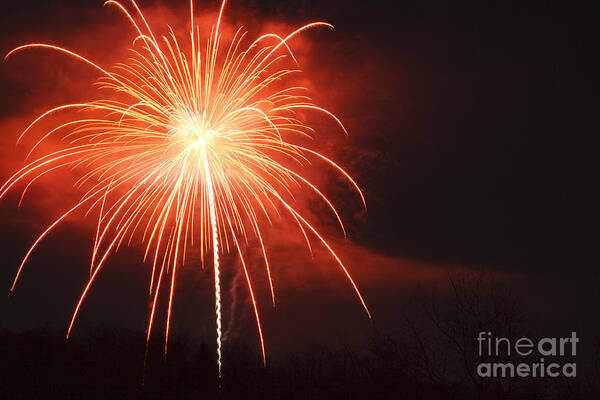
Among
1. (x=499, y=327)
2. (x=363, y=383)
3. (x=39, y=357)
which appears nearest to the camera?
(x=499, y=327)

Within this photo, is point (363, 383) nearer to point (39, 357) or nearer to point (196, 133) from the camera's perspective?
point (196, 133)

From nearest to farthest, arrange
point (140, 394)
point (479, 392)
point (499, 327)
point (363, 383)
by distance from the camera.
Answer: point (479, 392)
point (499, 327)
point (363, 383)
point (140, 394)

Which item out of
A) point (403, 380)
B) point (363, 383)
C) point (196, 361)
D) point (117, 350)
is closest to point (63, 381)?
point (117, 350)

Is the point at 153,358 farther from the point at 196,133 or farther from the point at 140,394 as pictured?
the point at 196,133

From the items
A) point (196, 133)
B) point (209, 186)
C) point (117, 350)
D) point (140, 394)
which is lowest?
point (140, 394)

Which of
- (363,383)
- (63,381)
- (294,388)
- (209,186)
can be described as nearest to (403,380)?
(363,383)

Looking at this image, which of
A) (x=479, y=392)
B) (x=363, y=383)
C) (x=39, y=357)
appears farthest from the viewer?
(x=39, y=357)

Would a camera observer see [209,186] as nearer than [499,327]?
Yes

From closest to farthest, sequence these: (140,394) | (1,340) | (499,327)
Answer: (499,327)
(140,394)
(1,340)

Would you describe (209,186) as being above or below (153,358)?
above
